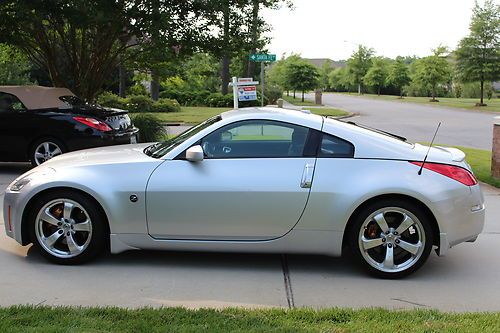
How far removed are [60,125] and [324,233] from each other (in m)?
6.21

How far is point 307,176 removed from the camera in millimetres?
4492

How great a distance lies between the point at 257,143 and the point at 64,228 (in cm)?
192

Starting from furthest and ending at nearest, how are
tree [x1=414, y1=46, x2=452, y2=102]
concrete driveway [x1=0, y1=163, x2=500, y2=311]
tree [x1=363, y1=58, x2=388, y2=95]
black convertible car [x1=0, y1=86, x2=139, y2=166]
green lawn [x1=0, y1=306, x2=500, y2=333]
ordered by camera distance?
tree [x1=363, y1=58, x2=388, y2=95] < tree [x1=414, y1=46, x2=452, y2=102] < black convertible car [x1=0, y1=86, x2=139, y2=166] < concrete driveway [x1=0, y1=163, x2=500, y2=311] < green lawn [x1=0, y1=306, x2=500, y2=333]

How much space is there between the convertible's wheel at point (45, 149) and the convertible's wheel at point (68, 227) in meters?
4.70

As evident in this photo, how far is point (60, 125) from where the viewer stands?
9070 millimetres

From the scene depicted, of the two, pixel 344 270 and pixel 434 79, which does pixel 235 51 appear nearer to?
pixel 344 270

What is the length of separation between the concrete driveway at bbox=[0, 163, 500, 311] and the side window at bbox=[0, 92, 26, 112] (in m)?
4.72

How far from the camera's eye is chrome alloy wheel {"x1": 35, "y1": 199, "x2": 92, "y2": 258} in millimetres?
4645

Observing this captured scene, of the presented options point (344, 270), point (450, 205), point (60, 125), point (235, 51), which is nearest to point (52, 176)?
point (344, 270)

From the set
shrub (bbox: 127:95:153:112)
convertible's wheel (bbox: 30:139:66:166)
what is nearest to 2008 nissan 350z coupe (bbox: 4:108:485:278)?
convertible's wheel (bbox: 30:139:66:166)

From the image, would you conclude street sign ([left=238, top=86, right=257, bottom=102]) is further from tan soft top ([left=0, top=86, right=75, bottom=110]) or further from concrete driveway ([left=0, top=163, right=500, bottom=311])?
concrete driveway ([left=0, top=163, right=500, bottom=311])

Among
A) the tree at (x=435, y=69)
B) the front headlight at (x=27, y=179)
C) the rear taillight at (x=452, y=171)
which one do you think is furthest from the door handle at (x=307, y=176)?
the tree at (x=435, y=69)

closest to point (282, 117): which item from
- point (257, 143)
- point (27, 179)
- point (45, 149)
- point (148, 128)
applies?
point (257, 143)

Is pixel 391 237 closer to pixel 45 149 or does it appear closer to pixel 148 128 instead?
pixel 45 149
